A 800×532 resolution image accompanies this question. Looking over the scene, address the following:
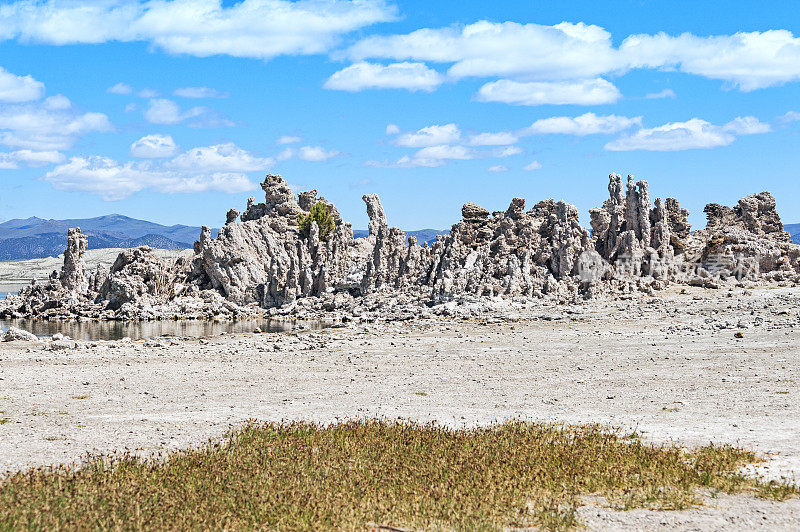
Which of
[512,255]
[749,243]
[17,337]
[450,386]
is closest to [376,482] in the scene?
[450,386]

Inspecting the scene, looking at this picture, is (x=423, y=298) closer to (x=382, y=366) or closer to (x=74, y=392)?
(x=382, y=366)

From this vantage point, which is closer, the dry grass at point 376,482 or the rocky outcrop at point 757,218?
the dry grass at point 376,482

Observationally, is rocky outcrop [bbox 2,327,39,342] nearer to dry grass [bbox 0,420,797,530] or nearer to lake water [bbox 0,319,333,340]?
lake water [bbox 0,319,333,340]

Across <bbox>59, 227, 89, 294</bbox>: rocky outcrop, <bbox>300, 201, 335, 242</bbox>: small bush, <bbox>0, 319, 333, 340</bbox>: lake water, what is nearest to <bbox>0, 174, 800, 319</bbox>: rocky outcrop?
<bbox>59, 227, 89, 294</bbox>: rocky outcrop

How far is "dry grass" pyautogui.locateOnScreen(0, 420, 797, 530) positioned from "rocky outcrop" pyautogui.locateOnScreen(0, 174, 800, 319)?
4553 centimetres

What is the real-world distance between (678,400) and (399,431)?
31.6 ft

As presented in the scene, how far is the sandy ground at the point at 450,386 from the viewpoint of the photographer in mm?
15695

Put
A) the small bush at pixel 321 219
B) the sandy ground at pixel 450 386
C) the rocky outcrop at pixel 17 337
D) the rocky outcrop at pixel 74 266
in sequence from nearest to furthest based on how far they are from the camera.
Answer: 1. the sandy ground at pixel 450 386
2. the rocky outcrop at pixel 17 337
3. the rocky outcrop at pixel 74 266
4. the small bush at pixel 321 219

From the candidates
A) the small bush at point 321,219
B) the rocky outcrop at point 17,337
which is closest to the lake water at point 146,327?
the rocky outcrop at point 17,337

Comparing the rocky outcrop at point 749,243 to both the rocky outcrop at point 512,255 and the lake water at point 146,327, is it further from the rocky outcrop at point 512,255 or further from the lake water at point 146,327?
the lake water at point 146,327

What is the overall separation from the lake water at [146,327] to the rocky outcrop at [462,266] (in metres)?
3.81

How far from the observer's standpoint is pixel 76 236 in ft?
231

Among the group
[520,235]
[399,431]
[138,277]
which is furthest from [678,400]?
[138,277]

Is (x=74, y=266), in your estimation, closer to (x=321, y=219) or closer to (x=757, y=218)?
(x=321, y=219)
